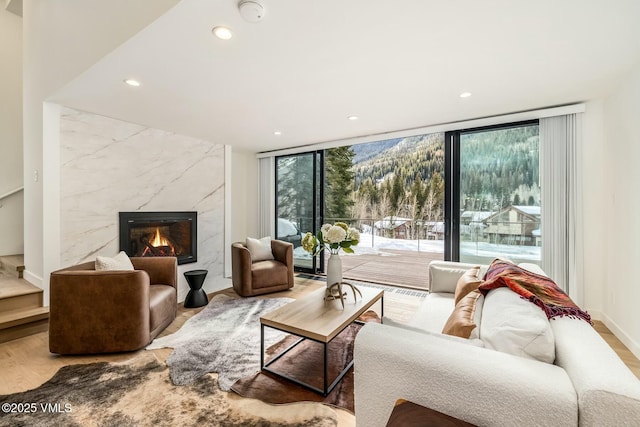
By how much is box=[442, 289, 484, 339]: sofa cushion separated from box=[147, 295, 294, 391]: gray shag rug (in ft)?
4.82

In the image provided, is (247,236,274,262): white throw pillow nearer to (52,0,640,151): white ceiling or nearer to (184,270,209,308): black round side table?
(184,270,209,308): black round side table

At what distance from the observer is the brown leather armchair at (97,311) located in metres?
2.25

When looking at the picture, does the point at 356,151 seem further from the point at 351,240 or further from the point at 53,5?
the point at 53,5

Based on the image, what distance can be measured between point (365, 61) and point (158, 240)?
11.3 ft

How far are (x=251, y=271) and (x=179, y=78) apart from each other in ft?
7.99

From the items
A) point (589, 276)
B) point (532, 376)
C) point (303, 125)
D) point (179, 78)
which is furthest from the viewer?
point (303, 125)

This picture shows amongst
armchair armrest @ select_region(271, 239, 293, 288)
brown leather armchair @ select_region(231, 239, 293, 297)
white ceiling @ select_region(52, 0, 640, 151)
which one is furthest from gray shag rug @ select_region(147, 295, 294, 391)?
white ceiling @ select_region(52, 0, 640, 151)

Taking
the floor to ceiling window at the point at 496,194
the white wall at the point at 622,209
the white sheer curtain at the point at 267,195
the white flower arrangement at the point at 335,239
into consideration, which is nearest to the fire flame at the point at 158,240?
the white sheer curtain at the point at 267,195

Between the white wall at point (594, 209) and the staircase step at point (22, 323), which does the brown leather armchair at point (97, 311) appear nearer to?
the staircase step at point (22, 323)

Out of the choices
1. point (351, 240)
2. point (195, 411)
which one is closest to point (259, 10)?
point (351, 240)

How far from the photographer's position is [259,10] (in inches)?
61.2

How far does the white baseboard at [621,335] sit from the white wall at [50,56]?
13.6 feet

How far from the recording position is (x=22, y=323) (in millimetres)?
2611

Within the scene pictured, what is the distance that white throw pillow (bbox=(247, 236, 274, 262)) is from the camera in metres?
4.18
